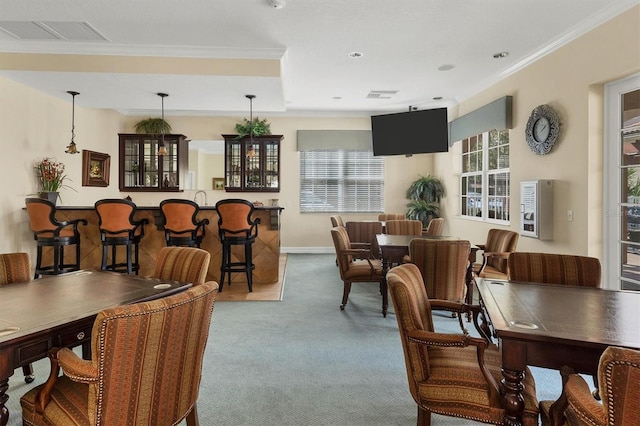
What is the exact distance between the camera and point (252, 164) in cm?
754

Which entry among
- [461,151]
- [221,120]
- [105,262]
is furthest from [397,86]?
[105,262]

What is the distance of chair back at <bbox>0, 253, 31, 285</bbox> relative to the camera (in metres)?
2.24

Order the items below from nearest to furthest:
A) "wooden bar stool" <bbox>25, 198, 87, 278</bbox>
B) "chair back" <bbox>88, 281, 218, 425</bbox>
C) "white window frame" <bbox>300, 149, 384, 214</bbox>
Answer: "chair back" <bbox>88, 281, 218, 425</bbox> → "wooden bar stool" <bbox>25, 198, 87, 278</bbox> → "white window frame" <bbox>300, 149, 384, 214</bbox>

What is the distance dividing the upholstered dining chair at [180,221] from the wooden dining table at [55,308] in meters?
2.08

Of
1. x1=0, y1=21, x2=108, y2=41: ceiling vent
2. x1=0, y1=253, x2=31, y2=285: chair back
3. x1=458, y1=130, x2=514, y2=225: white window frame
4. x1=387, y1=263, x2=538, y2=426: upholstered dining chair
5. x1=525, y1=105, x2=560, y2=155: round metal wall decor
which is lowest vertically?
x1=387, y1=263, x2=538, y2=426: upholstered dining chair

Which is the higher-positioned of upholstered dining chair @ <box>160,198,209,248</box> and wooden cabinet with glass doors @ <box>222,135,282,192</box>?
wooden cabinet with glass doors @ <box>222,135,282,192</box>

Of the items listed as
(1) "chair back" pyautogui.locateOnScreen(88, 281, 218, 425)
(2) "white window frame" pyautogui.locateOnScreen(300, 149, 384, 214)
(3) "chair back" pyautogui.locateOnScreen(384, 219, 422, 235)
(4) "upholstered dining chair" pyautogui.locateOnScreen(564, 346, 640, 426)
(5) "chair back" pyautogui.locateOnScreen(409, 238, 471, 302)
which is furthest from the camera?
(2) "white window frame" pyautogui.locateOnScreen(300, 149, 384, 214)

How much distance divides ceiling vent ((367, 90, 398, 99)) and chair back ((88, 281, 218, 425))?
5.65 m

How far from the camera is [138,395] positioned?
1.28 m

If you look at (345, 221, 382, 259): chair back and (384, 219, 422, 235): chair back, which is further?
(345, 221, 382, 259): chair back

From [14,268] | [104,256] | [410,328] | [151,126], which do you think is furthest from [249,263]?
[151,126]

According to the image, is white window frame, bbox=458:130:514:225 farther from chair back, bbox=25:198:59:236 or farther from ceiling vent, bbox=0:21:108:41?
chair back, bbox=25:198:59:236

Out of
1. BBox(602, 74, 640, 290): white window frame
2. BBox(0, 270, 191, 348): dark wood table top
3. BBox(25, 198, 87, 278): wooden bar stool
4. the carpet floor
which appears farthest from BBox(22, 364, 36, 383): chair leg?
BBox(602, 74, 640, 290): white window frame

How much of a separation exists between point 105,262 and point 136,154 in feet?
11.4
